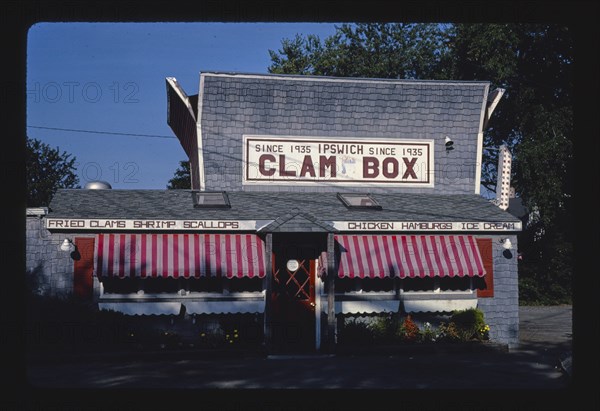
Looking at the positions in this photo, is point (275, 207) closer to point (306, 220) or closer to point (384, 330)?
point (306, 220)

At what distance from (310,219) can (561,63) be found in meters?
27.4

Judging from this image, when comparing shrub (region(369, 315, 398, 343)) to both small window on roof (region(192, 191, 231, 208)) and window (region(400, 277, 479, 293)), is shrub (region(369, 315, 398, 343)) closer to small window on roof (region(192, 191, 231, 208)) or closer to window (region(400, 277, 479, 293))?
window (region(400, 277, 479, 293))

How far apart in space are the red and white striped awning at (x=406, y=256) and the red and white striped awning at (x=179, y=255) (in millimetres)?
1650

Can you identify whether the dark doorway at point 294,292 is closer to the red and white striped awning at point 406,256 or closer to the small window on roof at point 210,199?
the red and white striped awning at point 406,256

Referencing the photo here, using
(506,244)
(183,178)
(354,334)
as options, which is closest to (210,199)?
(354,334)

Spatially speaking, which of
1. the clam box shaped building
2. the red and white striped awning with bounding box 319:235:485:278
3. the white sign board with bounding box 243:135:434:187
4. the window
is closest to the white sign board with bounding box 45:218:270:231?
the clam box shaped building

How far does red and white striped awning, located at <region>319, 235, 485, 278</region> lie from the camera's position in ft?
58.4

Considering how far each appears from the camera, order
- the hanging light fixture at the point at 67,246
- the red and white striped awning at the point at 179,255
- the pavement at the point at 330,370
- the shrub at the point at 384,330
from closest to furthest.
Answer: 1. the pavement at the point at 330,370
2. the red and white striped awning at the point at 179,255
3. the hanging light fixture at the point at 67,246
4. the shrub at the point at 384,330

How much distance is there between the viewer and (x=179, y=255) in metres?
17.5

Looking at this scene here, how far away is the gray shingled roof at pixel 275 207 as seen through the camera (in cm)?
1797

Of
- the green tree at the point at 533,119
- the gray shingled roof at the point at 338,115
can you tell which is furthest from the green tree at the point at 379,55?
the gray shingled roof at the point at 338,115

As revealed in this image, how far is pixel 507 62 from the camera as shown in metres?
38.5

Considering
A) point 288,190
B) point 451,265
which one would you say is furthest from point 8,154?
point 288,190

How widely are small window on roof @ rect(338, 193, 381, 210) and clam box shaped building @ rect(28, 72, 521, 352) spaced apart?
0.05m
